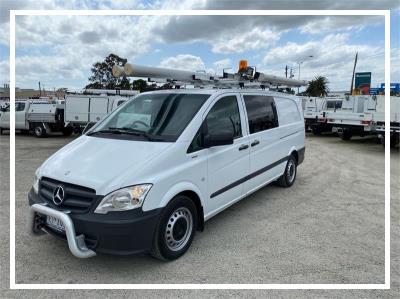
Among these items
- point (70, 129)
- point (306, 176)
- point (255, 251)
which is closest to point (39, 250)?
point (255, 251)

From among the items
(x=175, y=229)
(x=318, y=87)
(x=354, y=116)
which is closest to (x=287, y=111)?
(x=175, y=229)

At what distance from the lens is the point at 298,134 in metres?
6.71

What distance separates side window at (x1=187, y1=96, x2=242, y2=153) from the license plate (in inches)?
57.7

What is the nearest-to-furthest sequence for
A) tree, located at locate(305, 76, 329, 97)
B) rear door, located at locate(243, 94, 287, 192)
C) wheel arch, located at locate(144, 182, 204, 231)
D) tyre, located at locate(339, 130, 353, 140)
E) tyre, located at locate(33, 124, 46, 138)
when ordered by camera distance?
1. wheel arch, located at locate(144, 182, 204, 231)
2. rear door, located at locate(243, 94, 287, 192)
3. tyre, located at locate(339, 130, 353, 140)
4. tyre, located at locate(33, 124, 46, 138)
5. tree, located at locate(305, 76, 329, 97)

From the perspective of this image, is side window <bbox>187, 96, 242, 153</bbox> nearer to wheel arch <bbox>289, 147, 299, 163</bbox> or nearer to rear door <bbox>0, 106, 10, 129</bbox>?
wheel arch <bbox>289, 147, 299, 163</bbox>

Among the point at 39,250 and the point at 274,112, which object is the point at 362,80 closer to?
the point at 274,112

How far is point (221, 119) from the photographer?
423 cm

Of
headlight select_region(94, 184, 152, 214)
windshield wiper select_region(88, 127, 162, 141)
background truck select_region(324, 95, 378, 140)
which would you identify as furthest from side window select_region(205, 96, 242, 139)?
background truck select_region(324, 95, 378, 140)

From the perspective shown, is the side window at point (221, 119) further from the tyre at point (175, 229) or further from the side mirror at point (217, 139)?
the tyre at point (175, 229)

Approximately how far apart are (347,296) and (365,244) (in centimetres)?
123

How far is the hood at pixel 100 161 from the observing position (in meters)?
3.13

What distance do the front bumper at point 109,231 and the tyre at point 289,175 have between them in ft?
12.2

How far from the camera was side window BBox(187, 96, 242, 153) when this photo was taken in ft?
12.4

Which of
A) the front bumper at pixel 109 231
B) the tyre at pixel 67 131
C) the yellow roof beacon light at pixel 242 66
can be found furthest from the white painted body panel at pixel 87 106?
the front bumper at pixel 109 231
